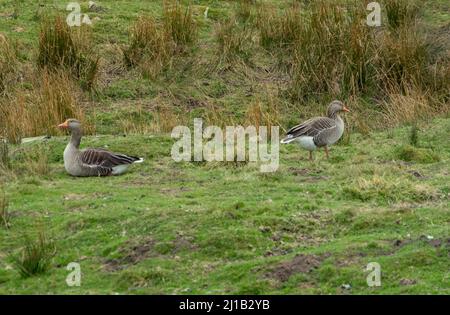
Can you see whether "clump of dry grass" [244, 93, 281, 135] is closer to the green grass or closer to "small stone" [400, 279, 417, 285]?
the green grass

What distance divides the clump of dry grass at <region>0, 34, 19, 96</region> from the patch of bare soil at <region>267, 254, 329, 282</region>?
798cm

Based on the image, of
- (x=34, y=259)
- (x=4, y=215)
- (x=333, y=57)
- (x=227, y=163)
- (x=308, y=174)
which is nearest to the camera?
(x=34, y=259)

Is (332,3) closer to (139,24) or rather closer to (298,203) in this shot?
(139,24)

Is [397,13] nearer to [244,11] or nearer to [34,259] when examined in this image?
[244,11]

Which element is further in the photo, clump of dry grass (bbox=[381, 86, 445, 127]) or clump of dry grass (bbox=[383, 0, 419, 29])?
clump of dry grass (bbox=[383, 0, 419, 29])

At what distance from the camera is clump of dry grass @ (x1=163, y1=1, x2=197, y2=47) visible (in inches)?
671

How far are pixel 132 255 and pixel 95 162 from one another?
3034 millimetres

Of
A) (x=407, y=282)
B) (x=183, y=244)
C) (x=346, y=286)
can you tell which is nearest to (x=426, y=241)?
(x=407, y=282)

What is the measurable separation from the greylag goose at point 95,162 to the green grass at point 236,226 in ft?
0.46

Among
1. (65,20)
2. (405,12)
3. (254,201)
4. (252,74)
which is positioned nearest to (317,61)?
(252,74)

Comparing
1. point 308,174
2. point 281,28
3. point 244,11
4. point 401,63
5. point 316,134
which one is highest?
point 244,11

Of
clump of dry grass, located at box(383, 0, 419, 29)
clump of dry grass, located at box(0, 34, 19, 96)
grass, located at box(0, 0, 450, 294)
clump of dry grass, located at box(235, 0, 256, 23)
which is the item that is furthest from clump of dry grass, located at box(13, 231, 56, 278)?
clump of dry grass, located at box(235, 0, 256, 23)

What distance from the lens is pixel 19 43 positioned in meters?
16.7

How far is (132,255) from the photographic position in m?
8.71
